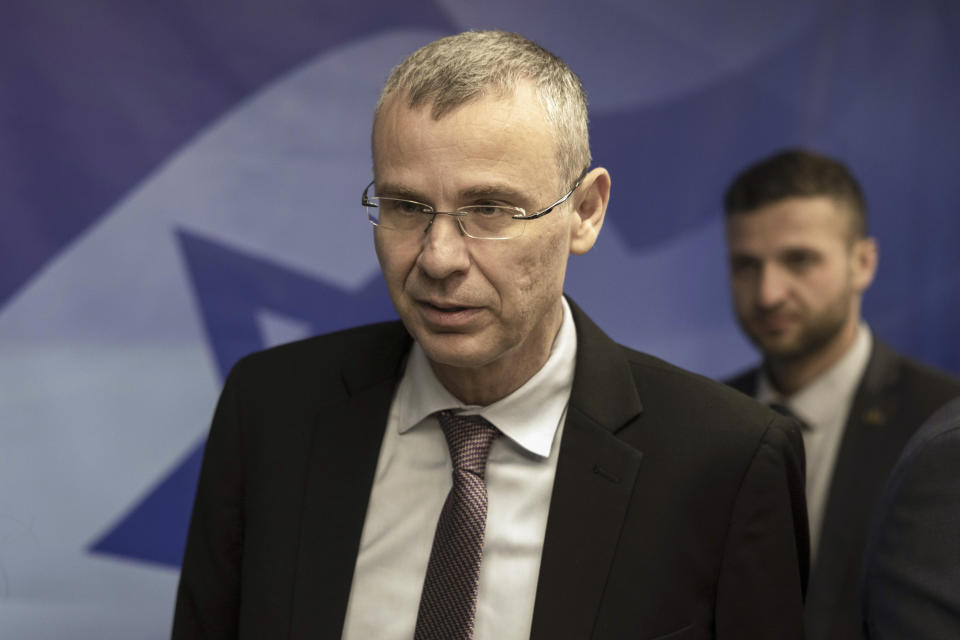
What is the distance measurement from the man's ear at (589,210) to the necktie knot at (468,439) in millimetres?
294

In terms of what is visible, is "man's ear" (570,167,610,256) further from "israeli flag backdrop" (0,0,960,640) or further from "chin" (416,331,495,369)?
"israeli flag backdrop" (0,0,960,640)

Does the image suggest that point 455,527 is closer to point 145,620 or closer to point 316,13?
point 145,620

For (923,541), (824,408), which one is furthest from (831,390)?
(923,541)

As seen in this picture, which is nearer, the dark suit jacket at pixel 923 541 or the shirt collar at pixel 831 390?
the dark suit jacket at pixel 923 541

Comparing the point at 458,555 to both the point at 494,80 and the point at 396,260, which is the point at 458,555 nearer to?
the point at 396,260

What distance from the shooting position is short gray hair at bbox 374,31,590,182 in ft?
4.17

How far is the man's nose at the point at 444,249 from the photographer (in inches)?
49.4

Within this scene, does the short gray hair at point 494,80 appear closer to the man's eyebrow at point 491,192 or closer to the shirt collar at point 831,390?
the man's eyebrow at point 491,192

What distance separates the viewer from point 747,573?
1370 mm

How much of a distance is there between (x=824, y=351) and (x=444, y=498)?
1593 mm

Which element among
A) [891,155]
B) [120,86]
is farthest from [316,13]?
[891,155]

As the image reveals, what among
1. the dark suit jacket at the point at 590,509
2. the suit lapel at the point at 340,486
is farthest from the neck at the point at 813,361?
the suit lapel at the point at 340,486

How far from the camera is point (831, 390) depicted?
103 inches

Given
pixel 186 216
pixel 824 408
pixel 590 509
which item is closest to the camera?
pixel 590 509
